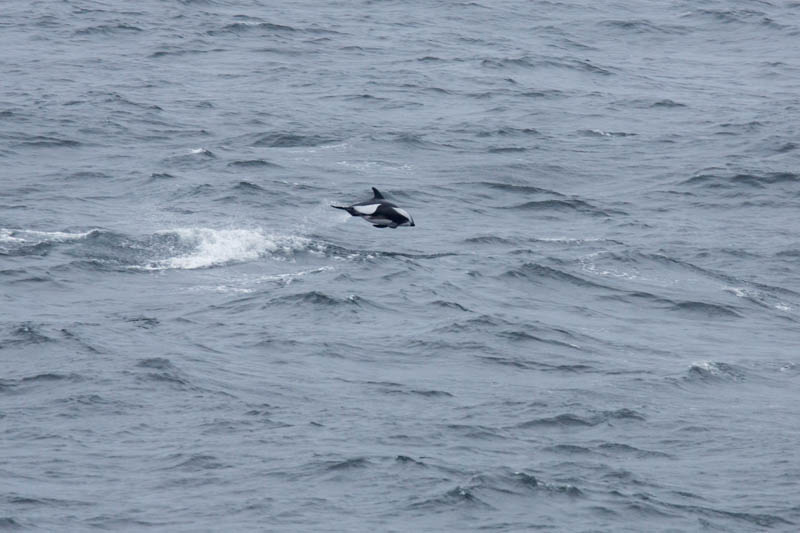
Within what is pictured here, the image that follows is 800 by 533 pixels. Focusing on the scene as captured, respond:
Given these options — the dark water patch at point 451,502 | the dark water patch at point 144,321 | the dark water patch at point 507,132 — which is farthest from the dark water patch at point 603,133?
the dark water patch at point 451,502

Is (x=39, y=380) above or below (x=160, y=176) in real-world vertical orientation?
above

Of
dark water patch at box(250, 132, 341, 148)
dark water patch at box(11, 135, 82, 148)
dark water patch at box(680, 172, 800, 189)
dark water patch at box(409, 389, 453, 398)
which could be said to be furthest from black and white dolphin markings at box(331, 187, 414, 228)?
dark water patch at box(11, 135, 82, 148)

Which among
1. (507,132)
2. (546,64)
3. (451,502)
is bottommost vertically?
Result: (546,64)

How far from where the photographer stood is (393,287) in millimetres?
40062

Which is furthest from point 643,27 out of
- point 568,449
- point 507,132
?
point 568,449

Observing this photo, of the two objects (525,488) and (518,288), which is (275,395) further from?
(518,288)

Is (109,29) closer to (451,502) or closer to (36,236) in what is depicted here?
(36,236)

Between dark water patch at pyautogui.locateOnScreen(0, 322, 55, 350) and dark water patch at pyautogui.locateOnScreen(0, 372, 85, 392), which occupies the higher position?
dark water patch at pyautogui.locateOnScreen(0, 322, 55, 350)

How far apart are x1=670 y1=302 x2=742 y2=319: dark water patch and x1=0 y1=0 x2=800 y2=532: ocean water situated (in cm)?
9

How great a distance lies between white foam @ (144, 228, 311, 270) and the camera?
40.7m

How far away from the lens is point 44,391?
32.8 meters

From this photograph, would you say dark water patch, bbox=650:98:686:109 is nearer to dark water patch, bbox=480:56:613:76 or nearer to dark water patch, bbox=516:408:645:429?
dark water patch, bbox=480:56:613:76

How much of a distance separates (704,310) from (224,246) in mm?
11591

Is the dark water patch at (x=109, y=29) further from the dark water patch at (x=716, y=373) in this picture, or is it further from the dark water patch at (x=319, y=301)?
the dark water patch at (x=716, y=373)
